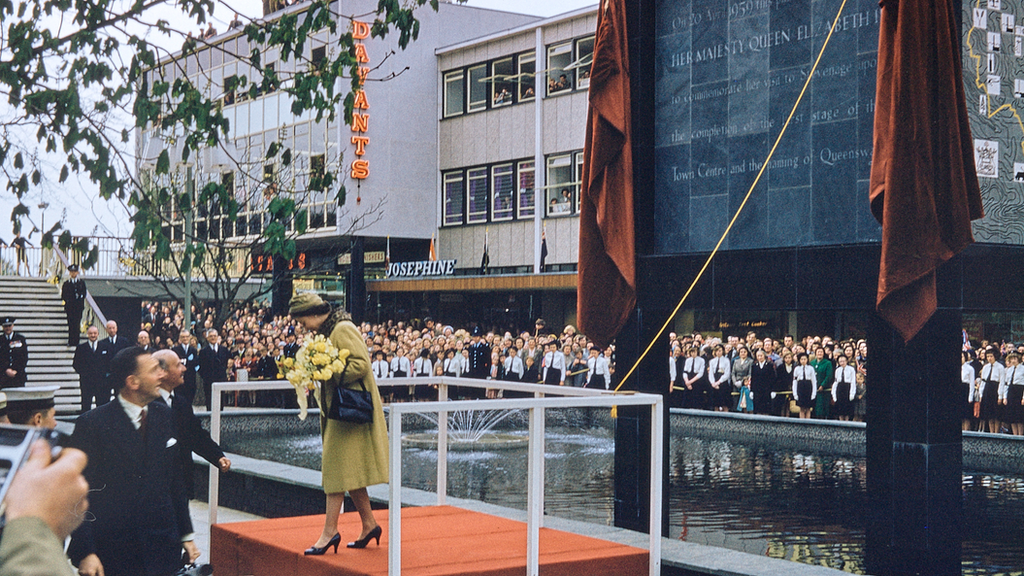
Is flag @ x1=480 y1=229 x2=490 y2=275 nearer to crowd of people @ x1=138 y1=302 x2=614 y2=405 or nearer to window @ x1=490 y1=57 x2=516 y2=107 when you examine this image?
window @ x1=490 y1=57 x2=516 y2=107

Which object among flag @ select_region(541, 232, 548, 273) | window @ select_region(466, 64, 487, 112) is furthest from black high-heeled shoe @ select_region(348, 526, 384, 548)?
window @ select_region(466, 64, 487, 112)

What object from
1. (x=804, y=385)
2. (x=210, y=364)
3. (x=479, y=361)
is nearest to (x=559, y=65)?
(x=479, y=361)

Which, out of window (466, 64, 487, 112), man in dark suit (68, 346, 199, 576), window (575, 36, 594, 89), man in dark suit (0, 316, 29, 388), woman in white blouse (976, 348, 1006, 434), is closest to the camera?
man in dark suit (68, 346, 199, 576)

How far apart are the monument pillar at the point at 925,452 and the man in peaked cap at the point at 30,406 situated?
5634 mm

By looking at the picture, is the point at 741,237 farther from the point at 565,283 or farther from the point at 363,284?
the point at 363,284

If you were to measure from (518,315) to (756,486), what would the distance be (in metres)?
23.5

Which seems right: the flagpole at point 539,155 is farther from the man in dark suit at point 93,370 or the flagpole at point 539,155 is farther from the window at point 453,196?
the man in dark suit at point 93,370

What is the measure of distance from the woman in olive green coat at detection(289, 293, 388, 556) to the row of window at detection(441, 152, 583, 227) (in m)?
27.4

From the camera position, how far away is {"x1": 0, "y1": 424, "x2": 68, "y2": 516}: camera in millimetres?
1846

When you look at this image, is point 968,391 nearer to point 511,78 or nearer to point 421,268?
point 511,78

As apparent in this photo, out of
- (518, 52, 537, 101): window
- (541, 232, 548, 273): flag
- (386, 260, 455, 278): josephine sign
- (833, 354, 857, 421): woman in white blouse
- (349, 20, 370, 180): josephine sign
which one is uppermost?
(518, 52, 537, 101): window

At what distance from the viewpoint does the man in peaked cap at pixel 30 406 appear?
5363mm

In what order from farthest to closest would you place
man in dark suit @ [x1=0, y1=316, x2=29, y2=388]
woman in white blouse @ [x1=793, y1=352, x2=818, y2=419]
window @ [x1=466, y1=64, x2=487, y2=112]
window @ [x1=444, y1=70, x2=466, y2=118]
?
window @ [x1=444, y1=70, x2=466, y2=118] → window @ [x1=466, y1=64, x2=487, y2=112] → man in dark suit @ [x1=0, y1=316, x2=29, y2=388] → woman in white blouse @ [x1=793, y1=352, x2=818, y2=419]

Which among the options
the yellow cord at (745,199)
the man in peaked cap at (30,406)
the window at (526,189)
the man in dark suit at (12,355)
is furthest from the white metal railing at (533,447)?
the window at (526,189)
